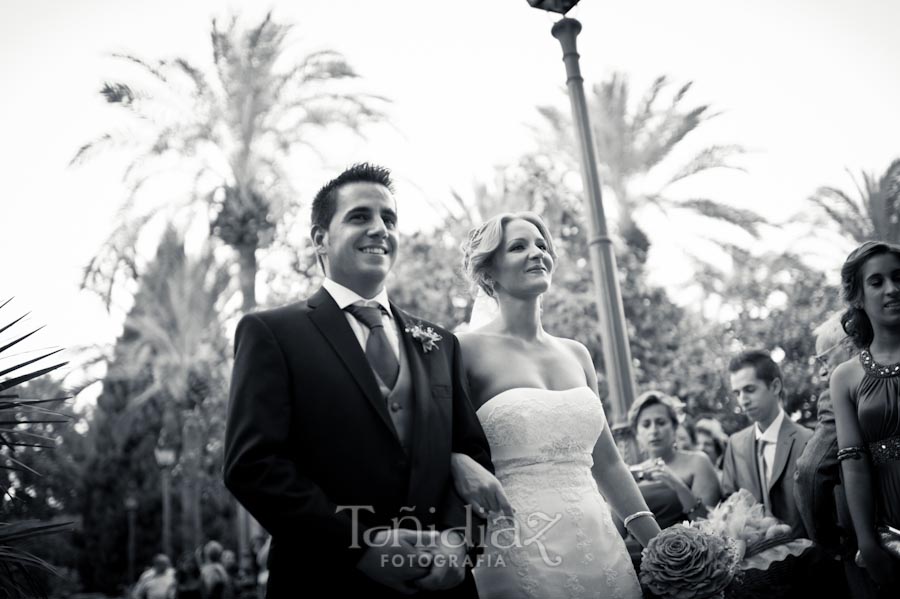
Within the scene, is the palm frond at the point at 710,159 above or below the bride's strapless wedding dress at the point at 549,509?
above

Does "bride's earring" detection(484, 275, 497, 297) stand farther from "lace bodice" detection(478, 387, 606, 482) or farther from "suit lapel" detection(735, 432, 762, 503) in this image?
"suit lapel" detection(735, 432, 762, 503)

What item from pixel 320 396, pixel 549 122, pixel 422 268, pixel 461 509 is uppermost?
pixel 549 122

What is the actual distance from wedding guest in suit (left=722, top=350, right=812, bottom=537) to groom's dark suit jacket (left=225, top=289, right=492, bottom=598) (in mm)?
2977

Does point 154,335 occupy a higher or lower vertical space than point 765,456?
higher

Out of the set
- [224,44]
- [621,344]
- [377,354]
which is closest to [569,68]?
[621,344]

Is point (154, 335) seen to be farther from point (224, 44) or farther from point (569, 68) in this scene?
point (569, 68)

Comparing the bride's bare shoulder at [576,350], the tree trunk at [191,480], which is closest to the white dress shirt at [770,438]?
the bride's bare shoulder at [576,350]

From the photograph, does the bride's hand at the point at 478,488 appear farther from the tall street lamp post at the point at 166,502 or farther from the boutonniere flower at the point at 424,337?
the tall street lamp post at the point at 166,502

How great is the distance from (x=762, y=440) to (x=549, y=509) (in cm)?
254

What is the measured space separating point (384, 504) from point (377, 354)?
59cm

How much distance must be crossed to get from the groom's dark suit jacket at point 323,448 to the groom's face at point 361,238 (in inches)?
6.5

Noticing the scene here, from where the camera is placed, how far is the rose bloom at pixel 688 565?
3.29m

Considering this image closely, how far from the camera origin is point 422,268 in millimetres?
19062

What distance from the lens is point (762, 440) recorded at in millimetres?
5543
